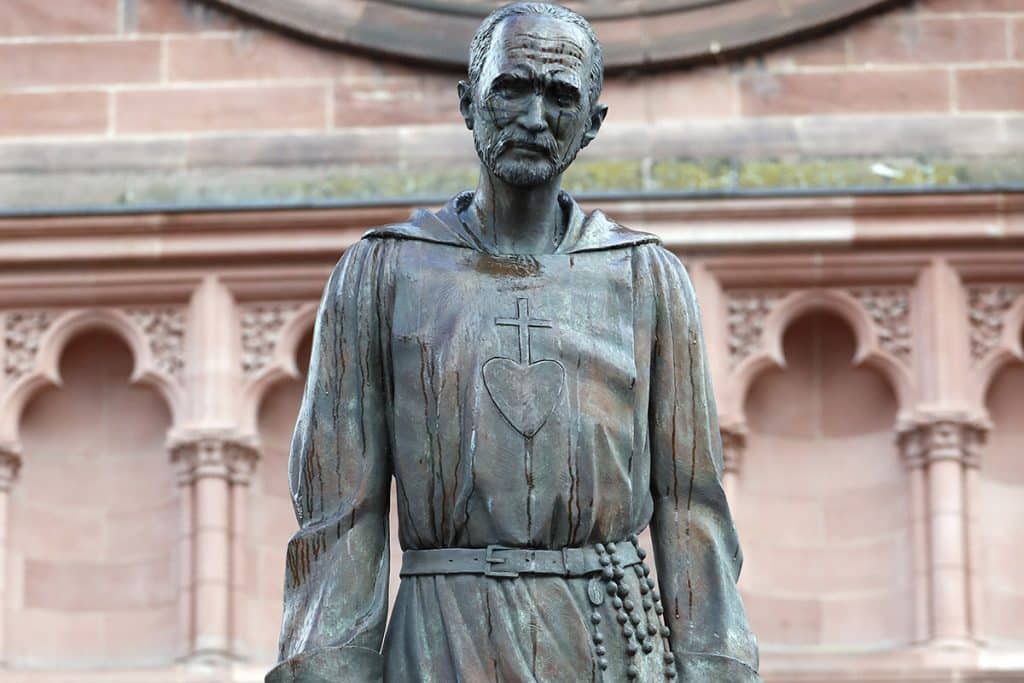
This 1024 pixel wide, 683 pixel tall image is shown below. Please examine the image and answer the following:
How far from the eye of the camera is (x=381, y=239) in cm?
615

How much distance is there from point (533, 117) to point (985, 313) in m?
9.14

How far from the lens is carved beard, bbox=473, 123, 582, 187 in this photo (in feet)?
→ 19.9

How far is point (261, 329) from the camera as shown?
593 inches

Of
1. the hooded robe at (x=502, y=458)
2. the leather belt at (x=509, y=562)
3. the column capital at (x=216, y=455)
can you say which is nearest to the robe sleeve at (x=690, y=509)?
the hooded robe at (x=502, y=458)

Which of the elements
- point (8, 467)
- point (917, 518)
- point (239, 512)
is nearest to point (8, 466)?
point (8, 467)

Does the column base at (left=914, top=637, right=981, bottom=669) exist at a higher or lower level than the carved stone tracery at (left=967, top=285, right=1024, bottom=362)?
lower

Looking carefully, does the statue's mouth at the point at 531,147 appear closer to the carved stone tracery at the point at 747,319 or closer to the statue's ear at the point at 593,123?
the statue's ear at the point at 593,123

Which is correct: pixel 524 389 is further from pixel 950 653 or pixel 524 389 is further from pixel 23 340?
pixel 23 340

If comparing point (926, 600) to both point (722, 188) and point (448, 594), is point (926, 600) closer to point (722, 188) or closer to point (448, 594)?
point (722, 188)

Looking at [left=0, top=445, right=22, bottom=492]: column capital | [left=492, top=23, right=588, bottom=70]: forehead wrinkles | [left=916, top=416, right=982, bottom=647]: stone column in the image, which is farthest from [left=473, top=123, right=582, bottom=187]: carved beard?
[left=0, top=445, right=22, bottom=492]: column capital

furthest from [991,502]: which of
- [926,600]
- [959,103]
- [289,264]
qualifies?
[289,264]

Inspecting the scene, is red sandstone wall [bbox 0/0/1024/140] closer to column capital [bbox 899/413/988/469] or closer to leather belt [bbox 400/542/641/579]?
column capital [bbox 899/413/988/469]

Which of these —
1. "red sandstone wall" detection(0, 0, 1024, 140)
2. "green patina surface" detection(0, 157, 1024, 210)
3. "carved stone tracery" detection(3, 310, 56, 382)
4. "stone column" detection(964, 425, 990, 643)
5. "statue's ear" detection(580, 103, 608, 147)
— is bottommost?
"statue's ear" detection(580, 103, 608, 147)

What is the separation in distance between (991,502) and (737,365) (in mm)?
1036
